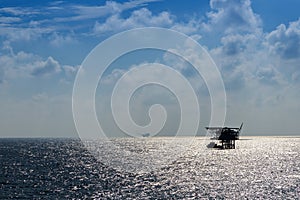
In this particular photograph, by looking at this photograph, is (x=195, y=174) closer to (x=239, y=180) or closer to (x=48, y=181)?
(x=239, y=180)

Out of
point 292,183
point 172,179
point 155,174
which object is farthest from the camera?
point 155,174

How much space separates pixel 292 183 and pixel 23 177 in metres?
59.2

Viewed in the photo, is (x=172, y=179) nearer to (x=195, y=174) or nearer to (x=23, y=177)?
(x=195, y=174)

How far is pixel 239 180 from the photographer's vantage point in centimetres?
10112

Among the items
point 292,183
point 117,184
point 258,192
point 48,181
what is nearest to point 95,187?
point 117,184

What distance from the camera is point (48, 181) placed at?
317 feet

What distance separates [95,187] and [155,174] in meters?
27.0

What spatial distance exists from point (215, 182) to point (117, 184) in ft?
69.0

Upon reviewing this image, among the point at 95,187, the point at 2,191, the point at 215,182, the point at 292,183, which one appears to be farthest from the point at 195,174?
the point at 2,191

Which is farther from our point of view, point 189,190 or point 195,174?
point 195,174

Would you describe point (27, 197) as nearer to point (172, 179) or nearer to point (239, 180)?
point (172, 179)

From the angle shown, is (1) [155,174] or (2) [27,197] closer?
(2) [27,197]

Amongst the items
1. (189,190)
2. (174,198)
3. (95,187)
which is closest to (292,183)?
(189,190)

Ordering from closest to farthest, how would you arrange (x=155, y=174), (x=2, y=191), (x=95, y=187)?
(x=2, y=191)
(x=95, y=187)
(x=155, y=174)
